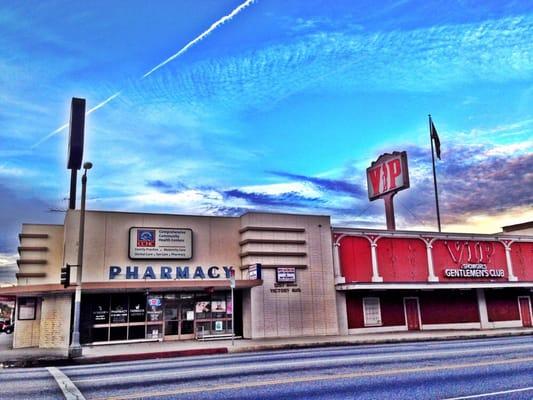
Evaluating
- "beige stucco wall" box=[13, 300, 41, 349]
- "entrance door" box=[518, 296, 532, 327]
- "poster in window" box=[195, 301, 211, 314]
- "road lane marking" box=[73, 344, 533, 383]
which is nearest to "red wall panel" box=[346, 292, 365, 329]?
"poster in window" box=[195, 301, 211, 314]

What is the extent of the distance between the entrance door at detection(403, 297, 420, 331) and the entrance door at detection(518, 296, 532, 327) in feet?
29.0

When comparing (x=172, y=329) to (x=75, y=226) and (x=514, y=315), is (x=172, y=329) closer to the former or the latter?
(x=75, y=226)

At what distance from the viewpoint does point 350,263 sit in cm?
2905

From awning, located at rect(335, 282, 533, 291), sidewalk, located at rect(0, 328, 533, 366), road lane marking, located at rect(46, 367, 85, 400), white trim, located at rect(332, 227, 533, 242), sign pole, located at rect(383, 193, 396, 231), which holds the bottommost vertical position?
road lane marking, located at rect(46, 367, 85, 400)

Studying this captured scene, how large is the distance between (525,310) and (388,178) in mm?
12900

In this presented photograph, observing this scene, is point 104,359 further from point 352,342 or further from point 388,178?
point 388,178

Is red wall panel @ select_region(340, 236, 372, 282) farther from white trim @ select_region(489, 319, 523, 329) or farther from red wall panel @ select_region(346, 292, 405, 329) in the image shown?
white trim @ select_region(489, 319, 523, 329)

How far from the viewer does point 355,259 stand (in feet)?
95.9

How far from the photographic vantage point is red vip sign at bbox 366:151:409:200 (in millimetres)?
33344

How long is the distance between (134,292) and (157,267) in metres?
1.66

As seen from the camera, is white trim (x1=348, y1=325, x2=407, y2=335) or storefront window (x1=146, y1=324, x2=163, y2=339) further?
white trim (x1=348, y1=325, x2=407, y2=335)

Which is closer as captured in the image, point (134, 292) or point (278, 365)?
point (278, 365)

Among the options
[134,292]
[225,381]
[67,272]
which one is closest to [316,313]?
[134,292]

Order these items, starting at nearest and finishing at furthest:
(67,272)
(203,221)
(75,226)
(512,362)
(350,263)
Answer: (512,362)
(67,272)
(75,226)
(203,221)
(350,263)
